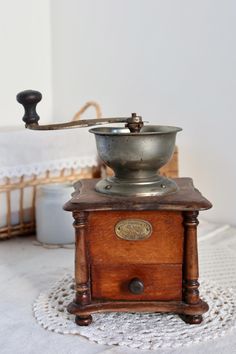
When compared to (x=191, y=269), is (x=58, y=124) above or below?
above

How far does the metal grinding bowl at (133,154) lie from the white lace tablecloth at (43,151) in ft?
1.37

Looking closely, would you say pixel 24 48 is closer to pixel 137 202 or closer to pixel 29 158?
pixel 29 158

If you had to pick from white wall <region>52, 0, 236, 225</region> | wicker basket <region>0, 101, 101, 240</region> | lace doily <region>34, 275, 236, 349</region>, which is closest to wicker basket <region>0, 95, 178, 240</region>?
wicker basket <region>0, 101, 101, 240</region>

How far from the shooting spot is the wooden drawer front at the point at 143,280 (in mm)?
828

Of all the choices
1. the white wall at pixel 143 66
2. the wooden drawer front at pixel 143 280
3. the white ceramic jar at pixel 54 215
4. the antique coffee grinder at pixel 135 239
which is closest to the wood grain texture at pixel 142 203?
the antique coffee grinder at pixel 135 239

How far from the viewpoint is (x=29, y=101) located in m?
0.86

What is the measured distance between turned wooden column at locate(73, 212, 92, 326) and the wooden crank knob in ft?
0.63

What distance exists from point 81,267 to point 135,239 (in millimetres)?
100

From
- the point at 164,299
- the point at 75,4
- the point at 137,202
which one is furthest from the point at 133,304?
the point at 75,4

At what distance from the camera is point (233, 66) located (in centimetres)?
132

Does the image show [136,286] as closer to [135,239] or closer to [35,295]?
[135,239]

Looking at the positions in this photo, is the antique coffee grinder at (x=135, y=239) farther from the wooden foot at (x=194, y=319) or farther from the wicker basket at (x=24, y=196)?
the wicker basket at (x=24, y=196)

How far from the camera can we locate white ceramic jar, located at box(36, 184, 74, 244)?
1250mm

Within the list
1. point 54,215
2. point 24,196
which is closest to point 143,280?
point 54,215
